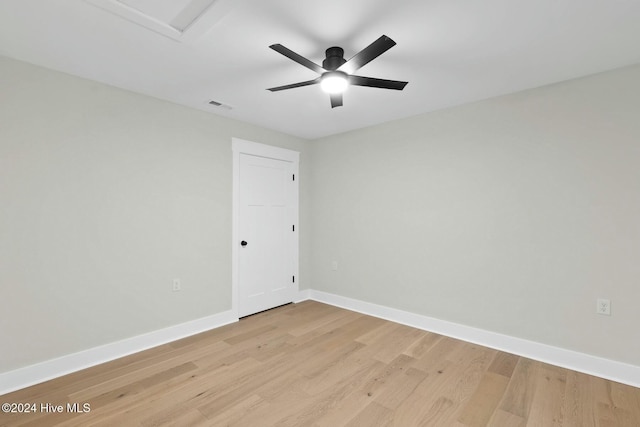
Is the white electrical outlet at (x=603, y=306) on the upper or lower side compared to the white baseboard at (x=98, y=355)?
upper

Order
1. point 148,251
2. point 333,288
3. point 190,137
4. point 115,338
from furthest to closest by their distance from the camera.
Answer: point 333,288 < point 190,137 < point 148,251 < point 115,338

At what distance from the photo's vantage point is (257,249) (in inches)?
152

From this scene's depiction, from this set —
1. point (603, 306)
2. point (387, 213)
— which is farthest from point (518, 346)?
point (387, 213)

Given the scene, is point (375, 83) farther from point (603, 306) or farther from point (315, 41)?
point (603, 306)

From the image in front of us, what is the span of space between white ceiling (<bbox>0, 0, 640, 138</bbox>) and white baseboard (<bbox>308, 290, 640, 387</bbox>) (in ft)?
7.85

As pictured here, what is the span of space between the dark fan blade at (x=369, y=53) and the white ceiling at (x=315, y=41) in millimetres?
192

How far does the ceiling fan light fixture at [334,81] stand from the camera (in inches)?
77.5

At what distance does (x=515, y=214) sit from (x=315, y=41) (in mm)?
2406

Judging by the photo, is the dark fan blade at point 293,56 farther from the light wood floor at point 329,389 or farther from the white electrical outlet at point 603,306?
the white electrical outlet at point 603,306

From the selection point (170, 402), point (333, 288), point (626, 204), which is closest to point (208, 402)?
point (170, 402)

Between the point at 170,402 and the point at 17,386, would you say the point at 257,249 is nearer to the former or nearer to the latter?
the point at 170,402

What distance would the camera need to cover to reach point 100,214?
8.49 feet

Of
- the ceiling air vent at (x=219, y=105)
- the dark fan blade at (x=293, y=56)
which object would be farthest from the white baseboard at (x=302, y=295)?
the dark fan blade at (x=293, y=56)

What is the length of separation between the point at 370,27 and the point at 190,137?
227 centimetres
